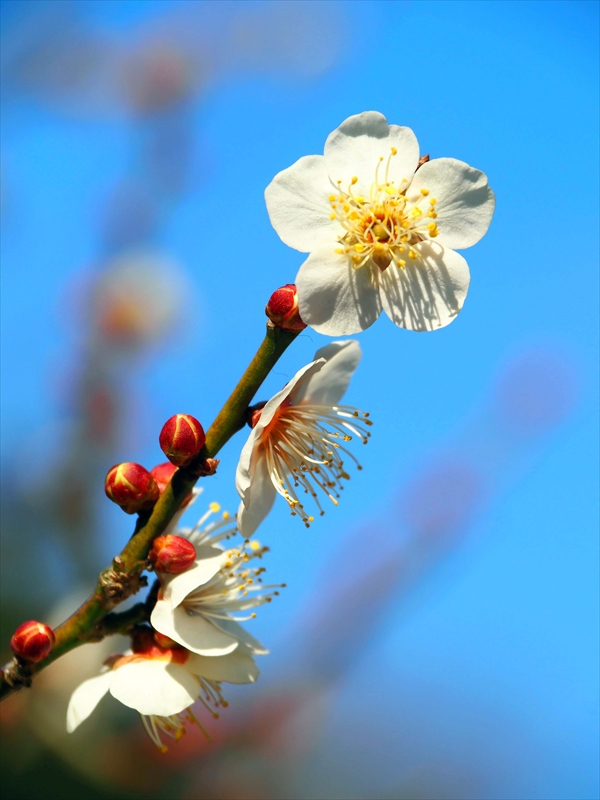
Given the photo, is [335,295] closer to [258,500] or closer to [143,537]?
[258,500]

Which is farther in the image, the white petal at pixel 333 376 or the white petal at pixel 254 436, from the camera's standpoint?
the white petal at pixel 333 376

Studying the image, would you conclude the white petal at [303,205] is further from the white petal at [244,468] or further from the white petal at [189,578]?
the white petal at [189,578]

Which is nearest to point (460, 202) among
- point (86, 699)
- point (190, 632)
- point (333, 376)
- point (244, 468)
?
point (333, 376)

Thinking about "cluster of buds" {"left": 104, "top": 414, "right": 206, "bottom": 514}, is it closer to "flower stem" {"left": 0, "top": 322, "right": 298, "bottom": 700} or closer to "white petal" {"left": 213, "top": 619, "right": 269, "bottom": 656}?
"flower stem" {"left": 0, "top": 322, "right": 298, "bottom": 700}

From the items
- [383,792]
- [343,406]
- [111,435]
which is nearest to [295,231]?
[343,406]

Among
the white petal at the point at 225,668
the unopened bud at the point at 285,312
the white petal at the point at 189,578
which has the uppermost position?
the unopened bud at the point at 285,312

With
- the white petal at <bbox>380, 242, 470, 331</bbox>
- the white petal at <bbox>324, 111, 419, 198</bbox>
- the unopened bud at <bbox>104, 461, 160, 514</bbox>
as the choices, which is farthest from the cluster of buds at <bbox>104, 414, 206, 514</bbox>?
the white petal at <bbox>324, 111, 419, 198</bbox>

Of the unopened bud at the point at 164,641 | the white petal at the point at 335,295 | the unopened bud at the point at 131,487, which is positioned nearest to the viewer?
the white petal at the point at 335,295

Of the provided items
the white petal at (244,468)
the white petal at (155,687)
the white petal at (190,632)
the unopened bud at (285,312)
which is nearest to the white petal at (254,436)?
the white petal at (244,468)
